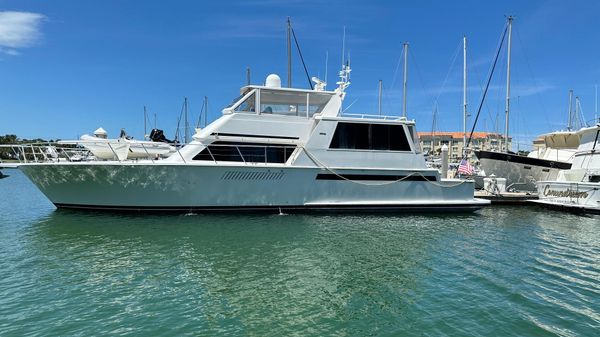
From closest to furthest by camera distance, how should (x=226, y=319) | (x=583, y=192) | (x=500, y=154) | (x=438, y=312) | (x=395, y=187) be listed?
(x=226, y=319), (x=438, y=312), (x=395, y=187), (x=583, y=192), (x=500, y=154)

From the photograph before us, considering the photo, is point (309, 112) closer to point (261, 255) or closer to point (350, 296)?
point (261, 255)

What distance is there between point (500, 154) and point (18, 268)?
19.1 m

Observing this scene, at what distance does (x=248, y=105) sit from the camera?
41.0 ft

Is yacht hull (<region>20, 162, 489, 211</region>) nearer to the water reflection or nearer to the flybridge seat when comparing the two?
the water reflection

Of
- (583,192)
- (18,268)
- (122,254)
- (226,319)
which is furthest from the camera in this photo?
(583,192)

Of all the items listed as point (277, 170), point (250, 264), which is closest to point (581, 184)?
point (277, 170)

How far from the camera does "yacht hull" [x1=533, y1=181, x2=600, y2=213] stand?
13.8m

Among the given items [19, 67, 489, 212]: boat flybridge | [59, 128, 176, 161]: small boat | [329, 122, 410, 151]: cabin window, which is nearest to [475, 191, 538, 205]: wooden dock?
[19, 67, 489, 212]: boat flybridge

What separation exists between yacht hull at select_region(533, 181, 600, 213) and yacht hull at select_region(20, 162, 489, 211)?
4120 mm

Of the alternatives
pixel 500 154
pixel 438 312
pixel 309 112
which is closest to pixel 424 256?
pixel 438 312

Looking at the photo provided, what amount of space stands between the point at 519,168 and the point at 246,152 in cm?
1429

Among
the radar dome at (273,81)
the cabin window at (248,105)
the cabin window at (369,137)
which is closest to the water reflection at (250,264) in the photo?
the cabin window at (369,137)

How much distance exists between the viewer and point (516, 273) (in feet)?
21.4

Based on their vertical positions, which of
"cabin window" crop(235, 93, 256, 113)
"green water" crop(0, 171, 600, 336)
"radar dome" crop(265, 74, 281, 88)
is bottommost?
"green water" crop(0, 171, 600, 336)
